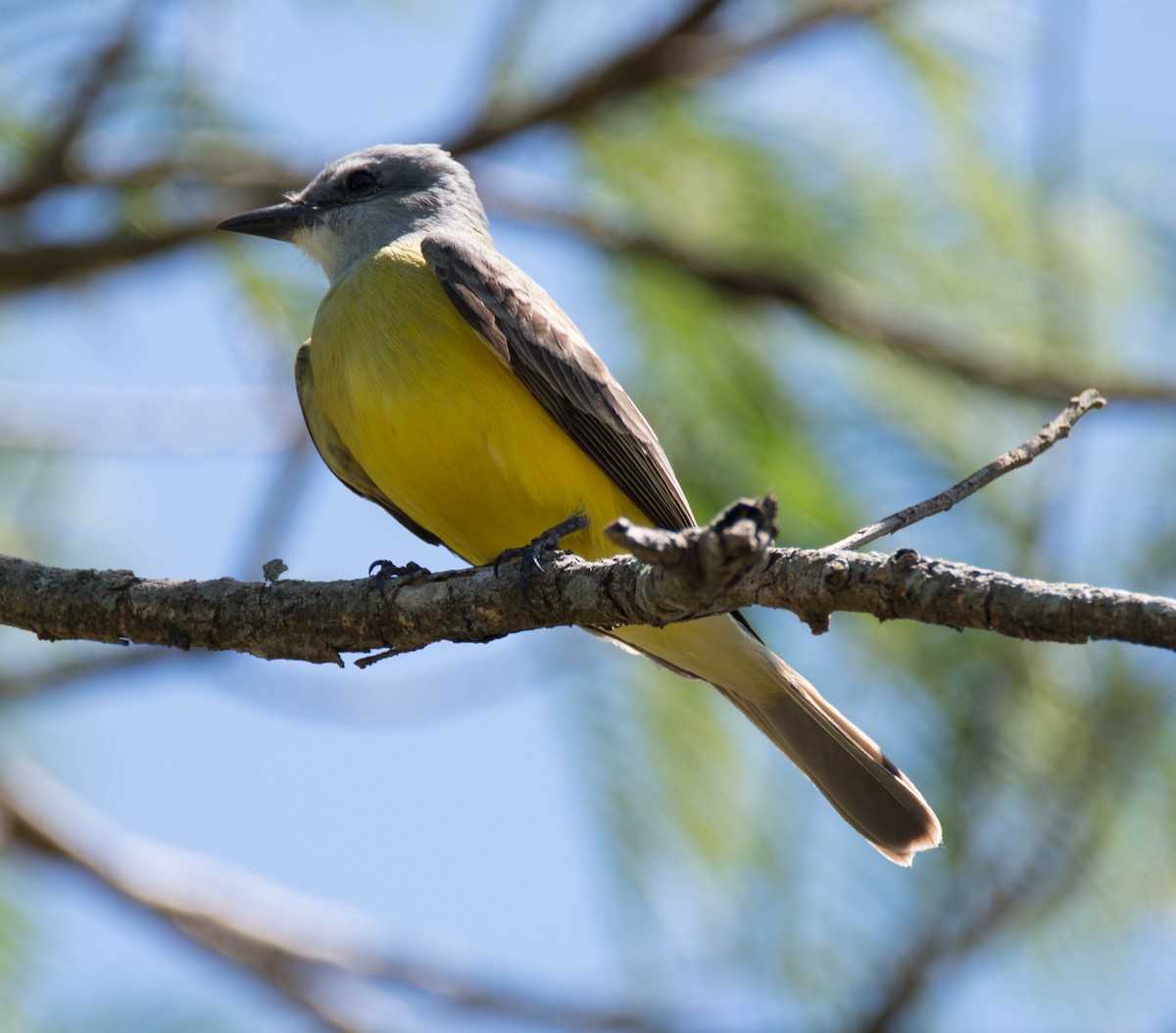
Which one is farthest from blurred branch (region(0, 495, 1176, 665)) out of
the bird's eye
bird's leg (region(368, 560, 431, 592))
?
the bird's eye

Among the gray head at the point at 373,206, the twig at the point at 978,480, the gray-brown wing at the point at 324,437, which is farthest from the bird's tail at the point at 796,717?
the gray head at the point at 373,206

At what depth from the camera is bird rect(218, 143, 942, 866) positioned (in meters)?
4.30

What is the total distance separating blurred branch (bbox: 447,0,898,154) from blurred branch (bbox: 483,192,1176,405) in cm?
47

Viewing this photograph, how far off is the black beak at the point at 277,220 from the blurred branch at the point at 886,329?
1368 millimetres

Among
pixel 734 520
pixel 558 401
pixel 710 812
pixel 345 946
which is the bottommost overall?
pixel 345 946

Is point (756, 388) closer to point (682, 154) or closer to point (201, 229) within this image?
point (682, 154)

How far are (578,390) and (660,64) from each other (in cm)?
111

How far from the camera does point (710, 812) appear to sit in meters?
4.63

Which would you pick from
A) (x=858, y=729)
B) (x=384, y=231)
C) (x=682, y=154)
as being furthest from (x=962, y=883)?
(x=384, y=231)

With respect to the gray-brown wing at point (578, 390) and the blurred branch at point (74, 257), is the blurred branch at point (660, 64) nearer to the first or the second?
the gray-brown wing at point (578, 390)

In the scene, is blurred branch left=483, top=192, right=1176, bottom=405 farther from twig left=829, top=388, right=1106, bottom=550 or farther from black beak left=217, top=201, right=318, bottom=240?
black beak left=217, top=201, right=318, bottom=240

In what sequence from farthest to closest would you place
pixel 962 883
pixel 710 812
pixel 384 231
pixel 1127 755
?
pixel 384 231 < pixel 710 812 < pixel 1127 755 < pixel 962 883

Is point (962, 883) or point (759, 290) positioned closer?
point (962, 883)

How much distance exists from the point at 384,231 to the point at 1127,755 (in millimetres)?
3360
